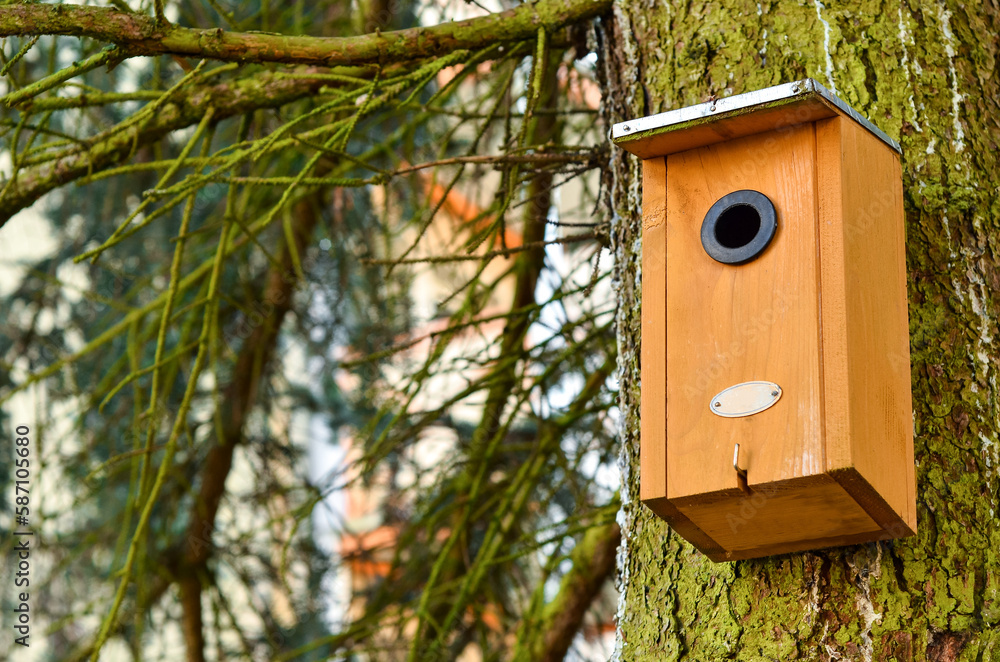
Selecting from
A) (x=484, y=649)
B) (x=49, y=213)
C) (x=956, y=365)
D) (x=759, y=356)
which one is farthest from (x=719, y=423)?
(x=49, y=213)

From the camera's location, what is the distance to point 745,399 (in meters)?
1.72

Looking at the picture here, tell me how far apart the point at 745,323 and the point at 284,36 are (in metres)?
0.90

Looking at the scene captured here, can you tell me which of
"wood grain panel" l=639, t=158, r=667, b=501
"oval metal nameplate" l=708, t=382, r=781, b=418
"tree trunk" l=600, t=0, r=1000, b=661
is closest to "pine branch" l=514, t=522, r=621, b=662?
"tree trunk" l=600, t=0, r=1000, b=661

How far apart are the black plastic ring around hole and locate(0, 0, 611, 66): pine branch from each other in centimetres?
58

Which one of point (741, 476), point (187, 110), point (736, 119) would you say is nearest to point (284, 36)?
point (187, 110)

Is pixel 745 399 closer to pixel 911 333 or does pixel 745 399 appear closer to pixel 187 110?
pixel 911 333

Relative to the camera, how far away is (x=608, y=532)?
2947mm

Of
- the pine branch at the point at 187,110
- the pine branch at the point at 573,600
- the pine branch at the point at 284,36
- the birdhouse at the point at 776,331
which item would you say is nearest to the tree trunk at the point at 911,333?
the birdhouse at the point at 776,331

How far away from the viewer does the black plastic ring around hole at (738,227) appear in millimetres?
1793

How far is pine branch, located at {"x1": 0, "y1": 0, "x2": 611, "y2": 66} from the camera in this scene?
1.80 metres

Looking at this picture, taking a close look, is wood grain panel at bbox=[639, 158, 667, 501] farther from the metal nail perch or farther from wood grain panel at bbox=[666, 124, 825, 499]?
the metal nail perch

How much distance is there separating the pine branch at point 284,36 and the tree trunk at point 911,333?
162 mm

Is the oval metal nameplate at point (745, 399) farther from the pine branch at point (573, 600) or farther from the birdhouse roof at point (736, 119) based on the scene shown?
the pine branch at point (573, 600)

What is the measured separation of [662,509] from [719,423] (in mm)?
157
